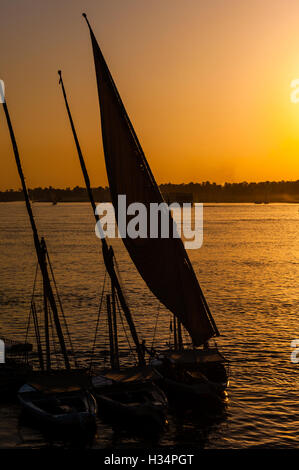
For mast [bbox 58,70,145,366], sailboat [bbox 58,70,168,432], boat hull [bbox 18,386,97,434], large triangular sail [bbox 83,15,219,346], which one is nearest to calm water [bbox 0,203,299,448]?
sailboat [bbox 58,70,168,432]

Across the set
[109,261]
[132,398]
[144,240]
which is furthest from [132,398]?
[144,240]

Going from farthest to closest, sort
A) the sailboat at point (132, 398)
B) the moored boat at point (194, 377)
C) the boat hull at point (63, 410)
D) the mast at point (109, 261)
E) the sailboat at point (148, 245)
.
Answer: the sailboat at point (148, 245)
the moored boat at point (194, 377)
the mast at point (109, 261)
the sailboat at point (132, 398)
the boat hull at point (63, 410)

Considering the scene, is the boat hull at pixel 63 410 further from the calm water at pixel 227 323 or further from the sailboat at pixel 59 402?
the calm water at pixel 227 323

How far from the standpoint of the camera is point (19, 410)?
3272cm

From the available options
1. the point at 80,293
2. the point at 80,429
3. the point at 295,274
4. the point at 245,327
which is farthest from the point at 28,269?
the point at 80,429

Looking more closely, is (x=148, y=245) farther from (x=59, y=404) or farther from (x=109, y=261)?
(x=59, y=404)

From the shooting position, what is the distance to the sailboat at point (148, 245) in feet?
110

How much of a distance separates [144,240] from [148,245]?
0.36 metres

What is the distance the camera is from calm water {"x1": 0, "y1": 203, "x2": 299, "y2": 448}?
30000 mm

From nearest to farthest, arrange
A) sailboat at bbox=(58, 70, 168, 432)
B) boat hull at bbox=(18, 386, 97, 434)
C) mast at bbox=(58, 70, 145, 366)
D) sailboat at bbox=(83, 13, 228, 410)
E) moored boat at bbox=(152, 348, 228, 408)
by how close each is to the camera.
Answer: boat hull at bbox=(18, 386, 97, 434), sailboat at bbox=(58, 70, 168, 432), mast at bbox=(58, 70, 145, 366), moored boat at bbox=(152, 348, 228, 408), sailboat at bbox=(83, 13, 228, 410)

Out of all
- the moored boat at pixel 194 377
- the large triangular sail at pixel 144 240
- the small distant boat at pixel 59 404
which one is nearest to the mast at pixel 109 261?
the large triangular sail at pixel 144 240

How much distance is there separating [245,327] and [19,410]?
99.6ft

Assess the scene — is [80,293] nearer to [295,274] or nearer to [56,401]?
[295,274]

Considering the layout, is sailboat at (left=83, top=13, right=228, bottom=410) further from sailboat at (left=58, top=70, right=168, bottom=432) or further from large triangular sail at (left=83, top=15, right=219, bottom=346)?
sailboat at (left=58, top=70, right=168, bottom=432)
